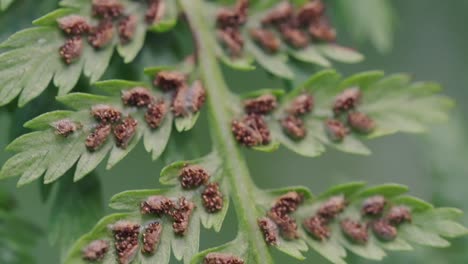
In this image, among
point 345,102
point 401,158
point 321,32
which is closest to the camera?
point 345,102

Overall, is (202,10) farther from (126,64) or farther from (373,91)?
(373,91)

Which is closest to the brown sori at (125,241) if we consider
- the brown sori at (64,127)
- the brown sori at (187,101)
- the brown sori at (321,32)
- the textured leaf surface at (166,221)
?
the textured leaf surface at (166,221)

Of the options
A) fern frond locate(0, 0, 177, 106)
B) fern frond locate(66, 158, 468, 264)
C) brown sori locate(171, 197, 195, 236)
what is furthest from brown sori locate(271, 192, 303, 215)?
fern frond locate(0, 0, 177, 106)

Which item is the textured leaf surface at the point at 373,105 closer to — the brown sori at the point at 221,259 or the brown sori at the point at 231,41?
the brown sori at the point at 231,41

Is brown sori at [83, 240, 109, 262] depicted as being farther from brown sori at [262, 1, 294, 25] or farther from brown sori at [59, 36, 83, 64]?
brown sori at [262, 1, 294, 25]

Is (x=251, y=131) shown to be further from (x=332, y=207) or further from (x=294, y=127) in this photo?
(x=332, y=207)

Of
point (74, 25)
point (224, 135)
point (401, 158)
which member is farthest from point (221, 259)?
point (401, 158)

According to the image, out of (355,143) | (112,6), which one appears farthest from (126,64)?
(355,143)
